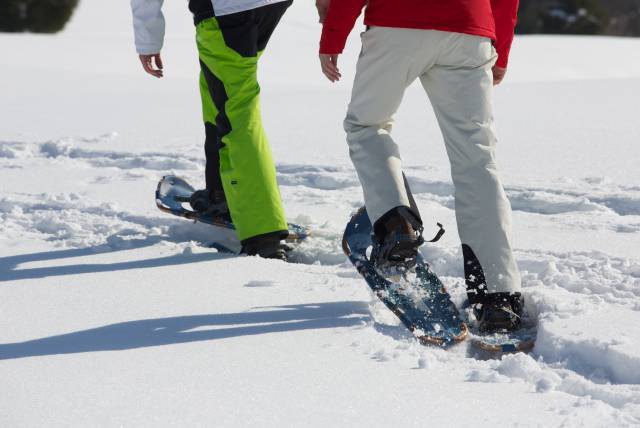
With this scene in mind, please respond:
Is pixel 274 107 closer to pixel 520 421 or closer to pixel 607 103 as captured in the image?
pixel 607 103

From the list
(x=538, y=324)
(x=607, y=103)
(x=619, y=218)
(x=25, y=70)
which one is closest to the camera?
(x=538, y=324)

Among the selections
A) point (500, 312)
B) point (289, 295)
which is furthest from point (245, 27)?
point (500, 312)

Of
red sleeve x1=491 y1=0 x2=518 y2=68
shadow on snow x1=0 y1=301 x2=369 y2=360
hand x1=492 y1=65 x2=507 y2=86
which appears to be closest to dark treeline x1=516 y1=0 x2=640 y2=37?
hand x1=492 y1=65 x2=507 y2=86

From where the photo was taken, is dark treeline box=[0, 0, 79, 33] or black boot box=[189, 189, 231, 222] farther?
dark treeline box=[0, 0, 79, 33]

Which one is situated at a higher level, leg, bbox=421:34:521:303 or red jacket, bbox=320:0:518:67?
red jacket, bbox=320:0:518:67

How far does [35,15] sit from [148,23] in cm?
1367

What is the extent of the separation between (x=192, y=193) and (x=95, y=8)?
47.9 ft

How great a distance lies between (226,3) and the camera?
3109 millimetres

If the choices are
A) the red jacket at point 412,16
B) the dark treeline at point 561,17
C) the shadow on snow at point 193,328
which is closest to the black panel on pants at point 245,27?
the red jacket at point 412,16

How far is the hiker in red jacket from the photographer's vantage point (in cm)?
255

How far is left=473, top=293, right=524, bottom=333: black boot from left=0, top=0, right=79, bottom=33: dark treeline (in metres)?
14.7

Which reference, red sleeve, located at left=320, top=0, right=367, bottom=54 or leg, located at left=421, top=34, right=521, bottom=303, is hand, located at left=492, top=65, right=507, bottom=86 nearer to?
leg, located at left=421, top=34, right=521, bottom=303

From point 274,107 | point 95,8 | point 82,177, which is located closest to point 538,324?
Answer: point 82,177

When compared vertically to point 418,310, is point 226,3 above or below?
above
